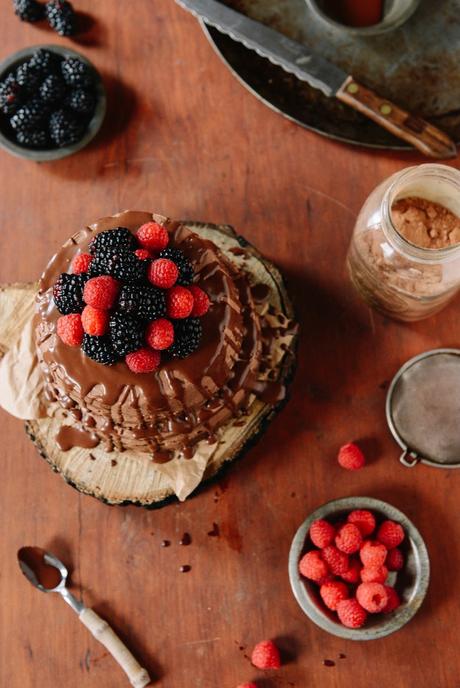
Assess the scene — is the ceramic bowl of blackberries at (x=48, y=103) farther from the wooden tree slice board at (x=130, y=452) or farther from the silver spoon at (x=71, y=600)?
the silver spoon at (x=71, y=600)

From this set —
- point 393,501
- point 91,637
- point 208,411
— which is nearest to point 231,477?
point 208,411

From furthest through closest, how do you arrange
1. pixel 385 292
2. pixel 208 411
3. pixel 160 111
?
1. pixel 160 111
2. pixel 385 292
3. pixel 208 411

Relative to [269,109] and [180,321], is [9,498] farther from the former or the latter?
[269,109]

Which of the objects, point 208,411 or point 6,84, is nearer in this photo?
point 208,411

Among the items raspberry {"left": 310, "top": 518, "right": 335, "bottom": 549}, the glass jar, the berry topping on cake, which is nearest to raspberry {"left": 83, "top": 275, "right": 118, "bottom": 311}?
the berry topping on cake

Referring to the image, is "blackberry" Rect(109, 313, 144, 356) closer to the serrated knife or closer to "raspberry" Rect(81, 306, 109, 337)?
"raspberry" Rect(81, 306, 109, 337)

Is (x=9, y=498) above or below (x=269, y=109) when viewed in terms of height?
below

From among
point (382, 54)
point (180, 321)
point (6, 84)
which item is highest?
point (382, 54)

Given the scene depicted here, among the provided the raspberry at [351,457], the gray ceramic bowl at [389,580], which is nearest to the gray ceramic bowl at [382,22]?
the raspberry at [351,457]
